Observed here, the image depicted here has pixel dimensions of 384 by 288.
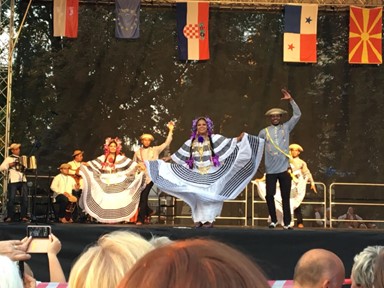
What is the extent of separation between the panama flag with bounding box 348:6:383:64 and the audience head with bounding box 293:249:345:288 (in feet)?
33.4

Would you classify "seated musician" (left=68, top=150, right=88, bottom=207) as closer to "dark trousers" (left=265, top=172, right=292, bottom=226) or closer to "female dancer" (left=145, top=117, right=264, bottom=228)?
"female dancer" (left=145, top=117, right=264, bottom=228)

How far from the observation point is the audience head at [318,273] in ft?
8.75

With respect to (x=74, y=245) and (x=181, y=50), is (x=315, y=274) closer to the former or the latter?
(x=74, y=245)

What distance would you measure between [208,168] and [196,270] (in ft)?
24.5

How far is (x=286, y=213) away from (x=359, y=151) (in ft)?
15.5

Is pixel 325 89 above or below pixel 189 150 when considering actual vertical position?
above

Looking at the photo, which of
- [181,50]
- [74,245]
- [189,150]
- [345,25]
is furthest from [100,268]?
[345,25]

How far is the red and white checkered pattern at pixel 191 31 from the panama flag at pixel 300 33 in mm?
1676

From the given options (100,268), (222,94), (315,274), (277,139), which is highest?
(222,94)

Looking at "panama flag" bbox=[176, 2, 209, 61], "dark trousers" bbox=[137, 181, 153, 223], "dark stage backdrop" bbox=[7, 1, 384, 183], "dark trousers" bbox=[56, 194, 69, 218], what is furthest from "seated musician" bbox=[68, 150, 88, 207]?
"panama flag" bbox=[176, 2, 209, 61]

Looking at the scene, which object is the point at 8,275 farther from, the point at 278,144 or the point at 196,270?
the point at 278,144

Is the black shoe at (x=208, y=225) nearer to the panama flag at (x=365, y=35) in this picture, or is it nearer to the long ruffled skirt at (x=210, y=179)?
the long ruffled skirt at (x=210, y=179)

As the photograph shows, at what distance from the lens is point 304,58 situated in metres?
12.3

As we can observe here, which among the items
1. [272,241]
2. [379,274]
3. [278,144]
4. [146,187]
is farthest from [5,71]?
[379,274]
